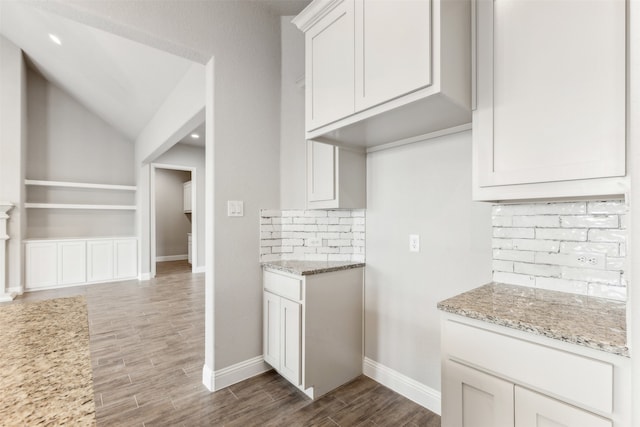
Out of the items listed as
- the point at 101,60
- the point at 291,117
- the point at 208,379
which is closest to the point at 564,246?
the point at 291,117

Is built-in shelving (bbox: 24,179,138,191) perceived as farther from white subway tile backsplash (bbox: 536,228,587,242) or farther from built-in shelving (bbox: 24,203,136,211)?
white subway tile backsplash (bbox: 536,228,587,242)

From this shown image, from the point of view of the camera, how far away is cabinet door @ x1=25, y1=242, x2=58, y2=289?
489 cm

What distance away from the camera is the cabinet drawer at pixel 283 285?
81.4 inches

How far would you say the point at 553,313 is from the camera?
3.70ft

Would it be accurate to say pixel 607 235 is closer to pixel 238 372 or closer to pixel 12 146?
pixel 238 372

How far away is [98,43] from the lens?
327 cm

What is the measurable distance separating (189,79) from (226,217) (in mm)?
2046

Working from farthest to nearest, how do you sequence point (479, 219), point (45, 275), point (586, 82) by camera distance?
point (45, 275) < point (479, 219) < point (586, 82)

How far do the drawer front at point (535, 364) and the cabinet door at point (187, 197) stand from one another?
25.1ft

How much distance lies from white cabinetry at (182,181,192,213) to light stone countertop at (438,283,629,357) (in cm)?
764

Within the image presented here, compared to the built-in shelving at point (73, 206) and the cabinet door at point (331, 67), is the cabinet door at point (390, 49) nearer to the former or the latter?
the cabinet door at point (331, 67)

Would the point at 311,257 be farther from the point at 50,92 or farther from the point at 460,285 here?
the point at 50,92

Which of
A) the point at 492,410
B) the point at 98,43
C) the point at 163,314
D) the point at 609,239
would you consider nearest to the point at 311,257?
the point at 492,410

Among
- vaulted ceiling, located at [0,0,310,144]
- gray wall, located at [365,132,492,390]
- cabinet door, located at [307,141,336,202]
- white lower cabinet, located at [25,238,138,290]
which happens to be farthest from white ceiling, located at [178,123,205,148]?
gray wall, located at [365,132,492,390]
